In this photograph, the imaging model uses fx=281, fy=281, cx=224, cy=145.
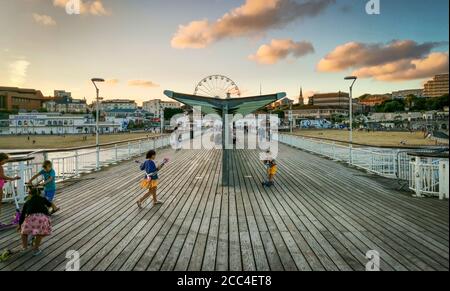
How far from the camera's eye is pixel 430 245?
3.49 meters

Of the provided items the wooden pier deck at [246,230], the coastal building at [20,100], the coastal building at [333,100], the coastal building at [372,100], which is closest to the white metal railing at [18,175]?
the wooden pier deck at [246,230]

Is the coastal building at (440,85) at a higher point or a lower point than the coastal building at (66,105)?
lower

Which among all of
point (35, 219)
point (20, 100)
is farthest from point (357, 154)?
point (20, 100)

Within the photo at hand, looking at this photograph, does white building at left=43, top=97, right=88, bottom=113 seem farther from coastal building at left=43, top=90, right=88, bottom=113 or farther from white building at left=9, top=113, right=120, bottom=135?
white building at left=9, top=113, right=120, bottom=135

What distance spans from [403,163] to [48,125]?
11330 centimetres

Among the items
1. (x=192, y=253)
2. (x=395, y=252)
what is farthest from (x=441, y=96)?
(x=192, y=253)

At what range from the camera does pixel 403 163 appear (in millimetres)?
9211

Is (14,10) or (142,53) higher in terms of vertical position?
(14,10)

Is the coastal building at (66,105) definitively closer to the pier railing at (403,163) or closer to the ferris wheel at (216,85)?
the ferris wheel at (216,85)

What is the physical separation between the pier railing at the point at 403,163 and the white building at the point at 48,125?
8358cm

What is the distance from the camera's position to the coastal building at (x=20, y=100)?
346 feet

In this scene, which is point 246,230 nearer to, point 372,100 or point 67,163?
point 67,163
